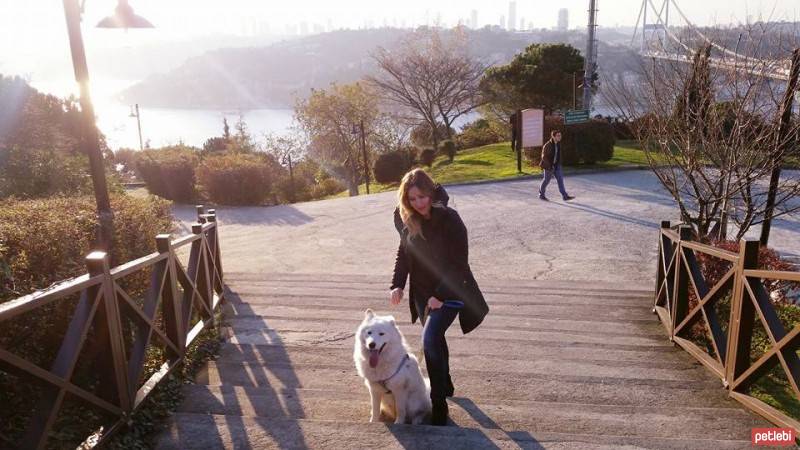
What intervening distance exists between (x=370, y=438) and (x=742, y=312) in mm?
2757

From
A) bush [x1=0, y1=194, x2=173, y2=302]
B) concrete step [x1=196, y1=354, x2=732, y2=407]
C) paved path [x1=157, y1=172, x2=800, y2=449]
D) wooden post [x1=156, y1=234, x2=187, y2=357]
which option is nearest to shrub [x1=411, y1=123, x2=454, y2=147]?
paved path [x1=157, y1=172, x2=800, y2=449]

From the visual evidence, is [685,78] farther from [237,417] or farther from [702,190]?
[237,417]

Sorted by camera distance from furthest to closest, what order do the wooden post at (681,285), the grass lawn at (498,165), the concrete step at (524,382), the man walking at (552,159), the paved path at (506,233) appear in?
the grass lawn at (498,165), the man walking at (552,159), the paved path at (506,233), the wooden post at (681,285), the concrete step at (524,382)

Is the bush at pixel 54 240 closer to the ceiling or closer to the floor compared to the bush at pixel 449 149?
closer to the ceiling

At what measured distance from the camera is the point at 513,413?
12.7 feet

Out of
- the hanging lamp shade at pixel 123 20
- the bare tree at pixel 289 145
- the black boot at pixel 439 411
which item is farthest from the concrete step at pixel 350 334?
the bare tree at pixel 289 145

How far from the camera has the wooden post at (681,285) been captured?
5.22 metres

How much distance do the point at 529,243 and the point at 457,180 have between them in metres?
8.54

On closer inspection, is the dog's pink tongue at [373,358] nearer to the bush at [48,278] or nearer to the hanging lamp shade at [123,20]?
the bush at [48,278]

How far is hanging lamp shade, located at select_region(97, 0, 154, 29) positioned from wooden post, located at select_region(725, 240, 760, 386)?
6.83 metres

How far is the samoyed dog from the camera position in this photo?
3.62 m

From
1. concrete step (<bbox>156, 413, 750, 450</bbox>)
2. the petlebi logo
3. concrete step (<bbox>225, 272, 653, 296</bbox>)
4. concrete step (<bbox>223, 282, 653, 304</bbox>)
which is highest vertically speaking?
concrete step (<bbox>156, 413, 750, 450</bbox>)

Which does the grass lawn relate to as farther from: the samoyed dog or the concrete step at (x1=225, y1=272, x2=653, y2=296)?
the samoyed dog

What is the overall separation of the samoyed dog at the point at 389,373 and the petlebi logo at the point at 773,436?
210cm
